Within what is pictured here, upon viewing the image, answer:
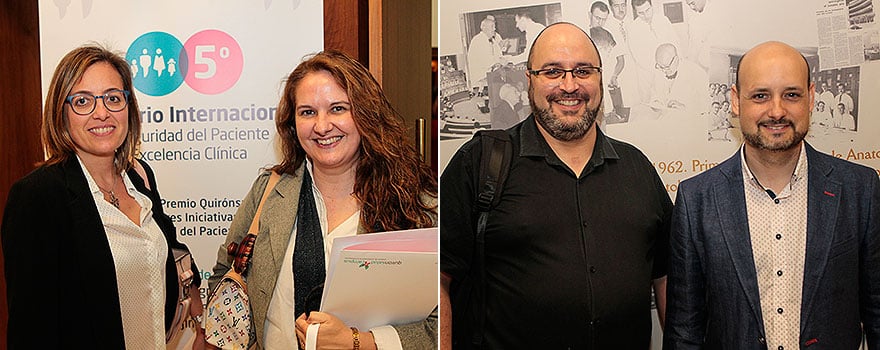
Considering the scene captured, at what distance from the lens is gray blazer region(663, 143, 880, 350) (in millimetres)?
819

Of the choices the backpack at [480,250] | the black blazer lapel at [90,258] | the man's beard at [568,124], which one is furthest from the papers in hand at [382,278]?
the black blazer lapel at [90,258]

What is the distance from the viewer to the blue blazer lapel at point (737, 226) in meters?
0.84

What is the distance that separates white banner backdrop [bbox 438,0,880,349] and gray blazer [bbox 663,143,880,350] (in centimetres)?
3

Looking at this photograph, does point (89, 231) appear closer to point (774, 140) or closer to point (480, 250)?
point (480, 250)

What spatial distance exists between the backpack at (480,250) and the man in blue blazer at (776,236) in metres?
0.22

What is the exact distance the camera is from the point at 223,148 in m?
2.62

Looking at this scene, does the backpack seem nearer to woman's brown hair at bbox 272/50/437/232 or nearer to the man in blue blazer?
the man in blue blazer

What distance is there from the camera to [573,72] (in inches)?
35.2

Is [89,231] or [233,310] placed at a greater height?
[89,231]

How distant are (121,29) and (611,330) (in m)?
2.25

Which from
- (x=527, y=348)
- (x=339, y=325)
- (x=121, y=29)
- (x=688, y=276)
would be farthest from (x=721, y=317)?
(x=121, y=29)

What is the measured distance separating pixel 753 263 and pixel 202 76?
2196 mm

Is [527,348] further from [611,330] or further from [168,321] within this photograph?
[168,321]

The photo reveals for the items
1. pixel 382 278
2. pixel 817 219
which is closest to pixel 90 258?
pixel 382 278
